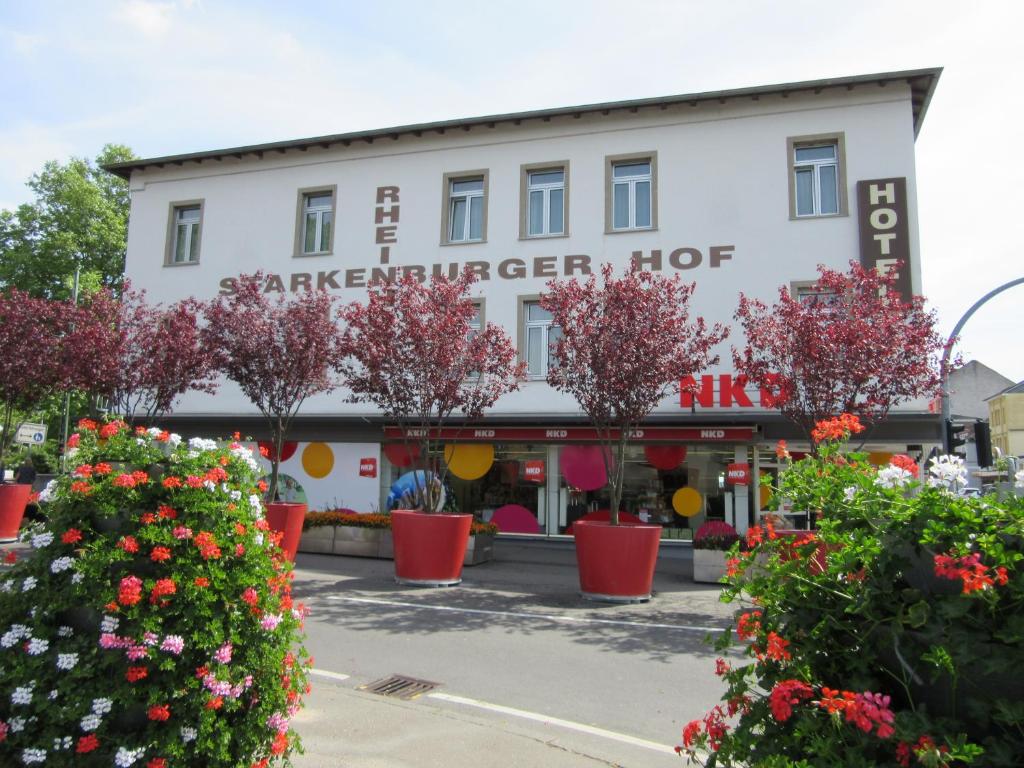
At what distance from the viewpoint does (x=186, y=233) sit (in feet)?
67.8

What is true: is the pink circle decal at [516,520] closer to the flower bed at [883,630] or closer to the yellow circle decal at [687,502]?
the yellow circle decal at [687,502]

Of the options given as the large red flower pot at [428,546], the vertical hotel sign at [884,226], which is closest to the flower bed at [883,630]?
the large red flower pot at [428,546]

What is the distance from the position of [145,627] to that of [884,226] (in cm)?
1597

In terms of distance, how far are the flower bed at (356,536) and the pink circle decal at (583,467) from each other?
10.5 ft

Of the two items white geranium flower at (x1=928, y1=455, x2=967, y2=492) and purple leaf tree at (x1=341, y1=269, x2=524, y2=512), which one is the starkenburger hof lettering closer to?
purple leaf tree at (x1=341, y1=269, x2=524, y2=512)

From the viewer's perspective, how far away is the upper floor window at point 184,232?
2042 cm

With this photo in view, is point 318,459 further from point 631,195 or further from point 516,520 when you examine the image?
point 631,195

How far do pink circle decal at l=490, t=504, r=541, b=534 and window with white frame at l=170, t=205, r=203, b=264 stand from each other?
36.2 ft

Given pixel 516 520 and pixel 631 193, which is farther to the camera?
pixel 516 520

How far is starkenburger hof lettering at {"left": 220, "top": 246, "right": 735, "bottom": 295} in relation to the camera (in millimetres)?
16328

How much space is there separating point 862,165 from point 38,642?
55.3 feet

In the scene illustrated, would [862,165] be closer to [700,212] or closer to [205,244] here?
[700,212]

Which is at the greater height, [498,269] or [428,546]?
[498,269]

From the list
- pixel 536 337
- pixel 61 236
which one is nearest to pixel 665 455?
pixel 536 337
